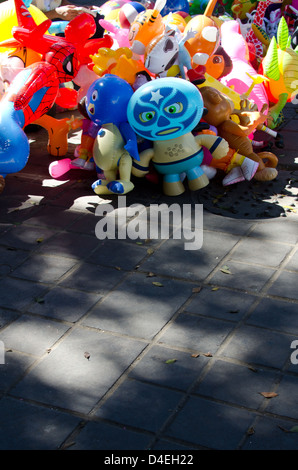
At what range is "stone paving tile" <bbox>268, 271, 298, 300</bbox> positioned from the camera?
14.4 ft

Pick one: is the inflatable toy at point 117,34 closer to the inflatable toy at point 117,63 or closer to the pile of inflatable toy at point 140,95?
the pile of inflatable toy at point 140,95

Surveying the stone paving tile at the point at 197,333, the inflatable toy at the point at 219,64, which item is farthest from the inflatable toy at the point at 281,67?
the stone paving tile at the point at 197,333

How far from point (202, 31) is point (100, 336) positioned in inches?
134

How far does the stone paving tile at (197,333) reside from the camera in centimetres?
390

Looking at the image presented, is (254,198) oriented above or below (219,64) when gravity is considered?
below

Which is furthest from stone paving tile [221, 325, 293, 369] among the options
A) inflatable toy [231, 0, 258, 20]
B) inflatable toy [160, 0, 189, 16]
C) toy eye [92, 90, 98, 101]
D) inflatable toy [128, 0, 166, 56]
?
inflatable toy [231, 0, 258, 20]

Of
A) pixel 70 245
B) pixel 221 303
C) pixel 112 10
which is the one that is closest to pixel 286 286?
pixel 221 303

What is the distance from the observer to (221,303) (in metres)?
4.30

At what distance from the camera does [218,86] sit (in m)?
6.40

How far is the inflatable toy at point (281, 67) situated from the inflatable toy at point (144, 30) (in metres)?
1.32

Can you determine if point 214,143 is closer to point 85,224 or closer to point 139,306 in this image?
point 85,224

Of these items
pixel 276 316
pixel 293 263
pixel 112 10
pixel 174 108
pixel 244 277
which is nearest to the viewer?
pixel 276 316

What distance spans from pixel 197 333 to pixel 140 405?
0.72 meters

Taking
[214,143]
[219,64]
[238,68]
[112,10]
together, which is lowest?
[214,143]
